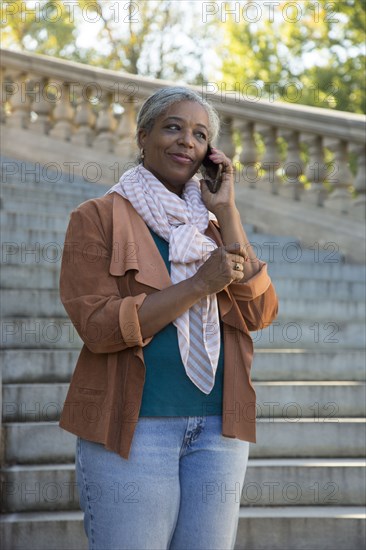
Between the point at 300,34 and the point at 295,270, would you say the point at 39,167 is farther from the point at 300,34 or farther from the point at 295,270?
the point at 300,34

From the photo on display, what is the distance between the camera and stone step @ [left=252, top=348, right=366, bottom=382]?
548 centimetres

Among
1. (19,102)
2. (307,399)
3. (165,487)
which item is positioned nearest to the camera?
(165,487)

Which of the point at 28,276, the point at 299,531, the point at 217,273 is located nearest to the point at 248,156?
the point at 28,276

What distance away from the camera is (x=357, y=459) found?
5020mm

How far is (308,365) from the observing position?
5.55 meters

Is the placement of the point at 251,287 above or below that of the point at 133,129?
above

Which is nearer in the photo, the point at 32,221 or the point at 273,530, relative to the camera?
the point at 273,530

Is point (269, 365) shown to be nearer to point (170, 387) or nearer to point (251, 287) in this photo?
point (251, 287)

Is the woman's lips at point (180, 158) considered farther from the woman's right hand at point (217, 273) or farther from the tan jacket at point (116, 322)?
the woman's right hand at point (217, 273)

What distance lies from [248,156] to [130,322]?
254 inches

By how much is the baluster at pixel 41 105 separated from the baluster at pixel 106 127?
68 centimetres

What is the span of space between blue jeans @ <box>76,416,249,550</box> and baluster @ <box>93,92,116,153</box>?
765 centimetres

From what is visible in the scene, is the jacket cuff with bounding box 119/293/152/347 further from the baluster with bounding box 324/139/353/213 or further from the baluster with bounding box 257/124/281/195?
the baluster with bounding box 257/124/281/195

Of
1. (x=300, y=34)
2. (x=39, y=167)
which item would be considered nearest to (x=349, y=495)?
(x=39, y=167)
